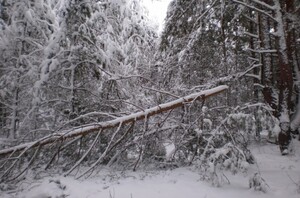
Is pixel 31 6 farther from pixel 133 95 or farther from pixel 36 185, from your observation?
pixel 36 185

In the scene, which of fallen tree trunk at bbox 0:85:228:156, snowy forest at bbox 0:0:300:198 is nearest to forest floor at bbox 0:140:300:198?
snowy forest at bbox 0:0:300:198

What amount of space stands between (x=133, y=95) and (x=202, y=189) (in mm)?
3879

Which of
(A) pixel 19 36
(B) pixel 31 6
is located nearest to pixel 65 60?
(A) pixel 19 36

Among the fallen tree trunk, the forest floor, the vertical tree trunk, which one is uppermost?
the vertical tree trunk

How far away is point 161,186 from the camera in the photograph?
4.84m

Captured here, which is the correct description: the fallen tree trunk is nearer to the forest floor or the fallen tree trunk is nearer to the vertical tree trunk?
the forest floor

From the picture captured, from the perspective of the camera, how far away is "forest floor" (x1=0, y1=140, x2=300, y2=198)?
14.5ft

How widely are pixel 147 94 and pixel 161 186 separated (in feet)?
12.0

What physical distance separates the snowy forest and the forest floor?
0.11 meters

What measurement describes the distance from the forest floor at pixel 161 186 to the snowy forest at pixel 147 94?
0.11 meters

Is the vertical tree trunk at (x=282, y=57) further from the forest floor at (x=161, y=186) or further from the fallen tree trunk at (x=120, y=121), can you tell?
the fallen tree trunk at (x=120, y=121)

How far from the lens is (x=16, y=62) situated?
30.7ft

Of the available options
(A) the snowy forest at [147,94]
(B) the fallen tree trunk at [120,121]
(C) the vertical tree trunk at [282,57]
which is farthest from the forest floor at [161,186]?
(C) the vertical tree trunk at [282,57]

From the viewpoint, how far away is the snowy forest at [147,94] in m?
5.54
